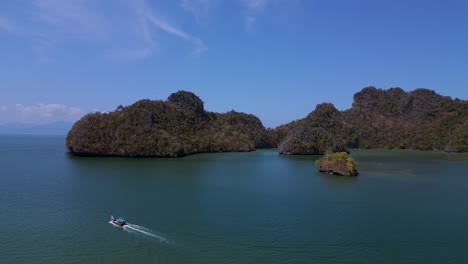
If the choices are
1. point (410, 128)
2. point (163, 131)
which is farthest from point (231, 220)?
point (410, 128)

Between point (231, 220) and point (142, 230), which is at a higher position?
point (231, 220)

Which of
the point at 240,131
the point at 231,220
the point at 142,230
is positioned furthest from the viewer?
the point at 240,131

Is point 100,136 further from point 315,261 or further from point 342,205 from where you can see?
point 315,261

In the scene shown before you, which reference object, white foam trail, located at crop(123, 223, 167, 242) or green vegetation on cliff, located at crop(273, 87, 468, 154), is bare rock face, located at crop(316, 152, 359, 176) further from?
green vegetation on cliff, located at crop(273, 87, 468, 154)

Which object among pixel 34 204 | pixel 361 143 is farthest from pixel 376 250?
pixel 361 143

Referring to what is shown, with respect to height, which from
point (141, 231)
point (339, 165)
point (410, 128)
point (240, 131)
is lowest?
point (141, 231)

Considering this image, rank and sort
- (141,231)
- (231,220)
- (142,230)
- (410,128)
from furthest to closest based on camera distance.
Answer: (410,128)
(231,220)
(142,230)
(141,231)

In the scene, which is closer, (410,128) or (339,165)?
(339,165)

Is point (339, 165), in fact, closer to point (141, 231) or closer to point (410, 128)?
point (141, 231)
